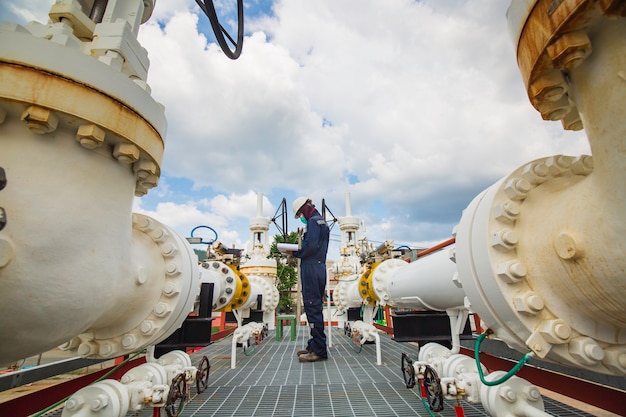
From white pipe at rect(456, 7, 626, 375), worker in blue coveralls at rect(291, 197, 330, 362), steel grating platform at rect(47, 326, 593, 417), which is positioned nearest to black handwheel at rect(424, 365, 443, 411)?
steel grating platform at rect(47, 326, 593, 417)

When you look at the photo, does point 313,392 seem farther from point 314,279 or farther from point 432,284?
point 314,279

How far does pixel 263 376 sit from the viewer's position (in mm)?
3070

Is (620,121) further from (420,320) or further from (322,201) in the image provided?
(322,201)

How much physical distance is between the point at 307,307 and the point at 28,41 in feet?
11.5

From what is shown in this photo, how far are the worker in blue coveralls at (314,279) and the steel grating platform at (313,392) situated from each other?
0.61 feet

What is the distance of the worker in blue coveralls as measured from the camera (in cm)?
375

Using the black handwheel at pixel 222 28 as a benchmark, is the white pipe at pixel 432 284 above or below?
below

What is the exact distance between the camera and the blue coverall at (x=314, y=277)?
378 centimetres

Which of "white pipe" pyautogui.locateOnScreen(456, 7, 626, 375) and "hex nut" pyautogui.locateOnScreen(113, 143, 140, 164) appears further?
"hex nut" pyautogui.locateOnScreen(113, 143, 140, 164)

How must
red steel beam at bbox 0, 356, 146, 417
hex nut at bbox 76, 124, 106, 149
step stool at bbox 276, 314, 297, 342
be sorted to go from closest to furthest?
hex nut at bbox 76, 124, 106, 149
red steel beam at bbox 0, 356, 146, 417
step stool at bbox 276, 314, 297, 342

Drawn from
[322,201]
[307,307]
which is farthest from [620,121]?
[322,201]

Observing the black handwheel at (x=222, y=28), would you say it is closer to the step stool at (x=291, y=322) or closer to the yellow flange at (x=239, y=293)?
the yellow flange at (x=239, y=293)

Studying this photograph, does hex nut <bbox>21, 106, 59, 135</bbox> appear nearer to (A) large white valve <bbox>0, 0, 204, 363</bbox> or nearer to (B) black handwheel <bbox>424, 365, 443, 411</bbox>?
(A) large white valve <bbox>0, 0, 204, 363</bbox>

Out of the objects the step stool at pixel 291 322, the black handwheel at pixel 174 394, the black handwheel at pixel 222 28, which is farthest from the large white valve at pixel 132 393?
the step stool at pixel 291 322
